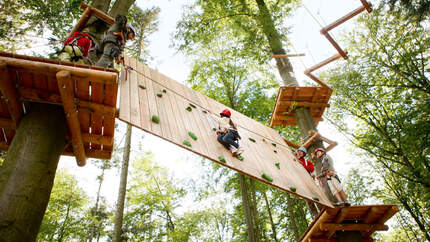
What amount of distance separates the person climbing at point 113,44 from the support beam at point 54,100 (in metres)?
0.88

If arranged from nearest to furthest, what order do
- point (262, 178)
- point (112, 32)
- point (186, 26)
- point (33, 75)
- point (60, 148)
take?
1. point (33, 75)
2. point (60, 148)
3. point (262, 178)
4. point (112, 32)
5. point (186, 26)

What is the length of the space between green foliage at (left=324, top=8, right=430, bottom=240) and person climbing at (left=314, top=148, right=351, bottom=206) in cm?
385

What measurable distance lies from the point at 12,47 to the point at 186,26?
6235mm

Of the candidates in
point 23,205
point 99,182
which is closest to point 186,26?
point 23,205

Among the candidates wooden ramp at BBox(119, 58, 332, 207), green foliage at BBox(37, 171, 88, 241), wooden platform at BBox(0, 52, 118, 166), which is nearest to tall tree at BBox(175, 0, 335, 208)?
wooden ramp at BBox(119, 58, 332, 207)

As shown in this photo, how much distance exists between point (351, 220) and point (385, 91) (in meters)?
6.96

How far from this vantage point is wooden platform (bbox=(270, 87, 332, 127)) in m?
6.22

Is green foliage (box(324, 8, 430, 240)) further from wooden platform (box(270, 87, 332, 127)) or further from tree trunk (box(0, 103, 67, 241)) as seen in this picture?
tree trunk (box(0, 103, 67, 241))

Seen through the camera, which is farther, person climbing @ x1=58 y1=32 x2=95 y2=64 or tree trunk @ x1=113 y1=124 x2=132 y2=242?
tree trunk @ x1=113 y1=124 x2=132 y2=242

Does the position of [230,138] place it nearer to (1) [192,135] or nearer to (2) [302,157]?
(1) [192,135]

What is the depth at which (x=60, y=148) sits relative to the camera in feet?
8.91

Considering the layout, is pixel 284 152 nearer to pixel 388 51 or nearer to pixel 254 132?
pixel 254 132

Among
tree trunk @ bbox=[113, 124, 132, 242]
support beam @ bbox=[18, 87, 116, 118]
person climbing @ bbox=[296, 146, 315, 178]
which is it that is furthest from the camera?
tree trunk @ bbox=[113, 124, 132, 242]

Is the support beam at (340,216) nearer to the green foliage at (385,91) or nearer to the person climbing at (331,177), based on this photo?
the person climbing at (331,177)
